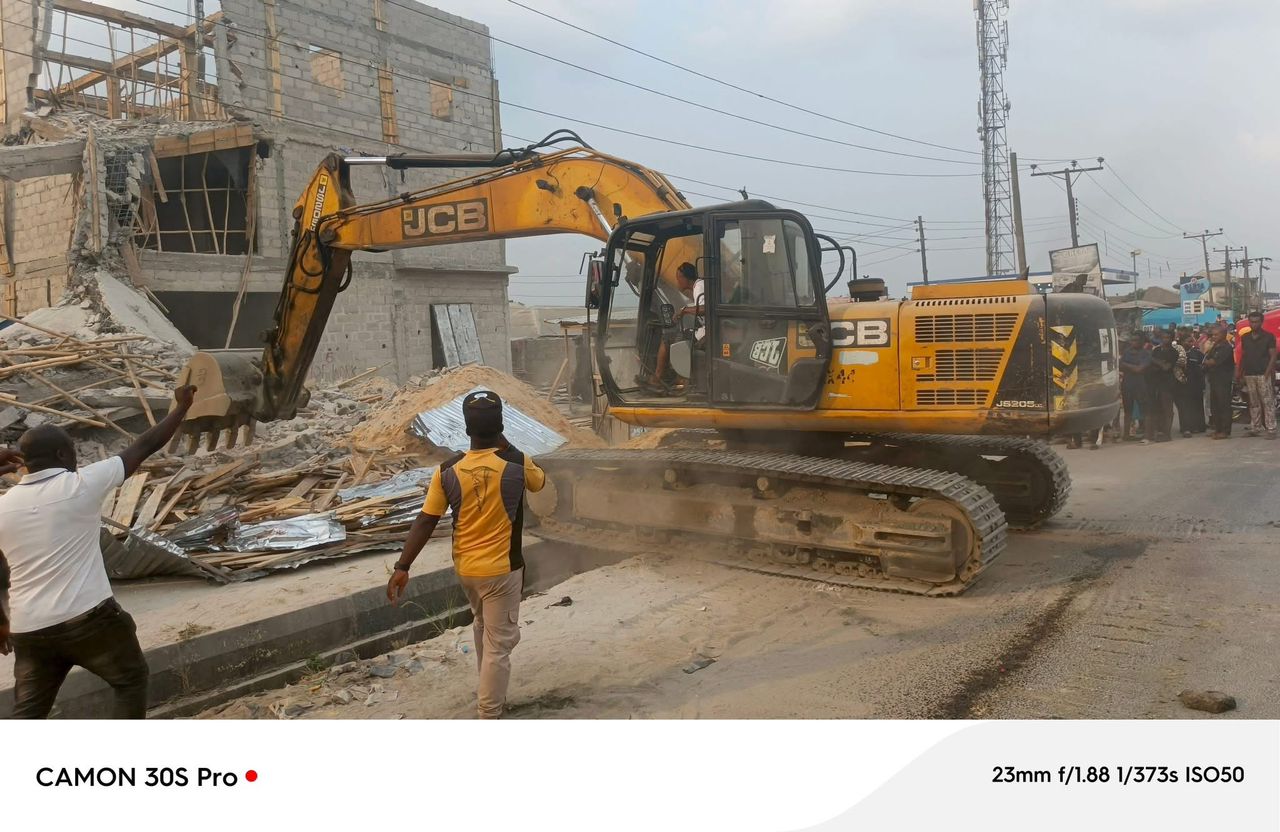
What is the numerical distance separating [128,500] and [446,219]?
3.44m

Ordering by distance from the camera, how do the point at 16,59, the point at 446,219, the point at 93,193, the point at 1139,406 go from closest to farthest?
the point at 446,219 < the point at 1139,406 < the point at 93,193 < the point at 16,59

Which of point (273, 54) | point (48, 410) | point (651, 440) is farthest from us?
point (273, 54)

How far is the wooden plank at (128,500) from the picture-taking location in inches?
271

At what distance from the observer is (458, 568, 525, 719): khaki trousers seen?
3.84m

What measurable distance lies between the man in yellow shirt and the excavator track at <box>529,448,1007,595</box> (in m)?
2.54

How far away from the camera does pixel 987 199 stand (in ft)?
58.0

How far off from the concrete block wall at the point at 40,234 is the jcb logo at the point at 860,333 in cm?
1329

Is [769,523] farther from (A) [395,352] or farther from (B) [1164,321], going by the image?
(B) [1164,321]

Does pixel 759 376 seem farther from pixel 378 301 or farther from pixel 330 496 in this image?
pixel 378 301

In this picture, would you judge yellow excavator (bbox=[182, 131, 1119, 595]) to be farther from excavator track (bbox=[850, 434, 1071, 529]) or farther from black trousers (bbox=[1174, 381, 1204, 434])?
black trousers (bbox=[1174, 381, 1204, 434])

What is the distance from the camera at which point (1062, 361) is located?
545 centimetres

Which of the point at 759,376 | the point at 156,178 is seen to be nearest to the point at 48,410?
the point at 759,376

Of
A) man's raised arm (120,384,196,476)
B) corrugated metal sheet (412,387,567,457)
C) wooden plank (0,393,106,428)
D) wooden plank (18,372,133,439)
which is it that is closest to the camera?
man's raised arm (120,384,196,476)

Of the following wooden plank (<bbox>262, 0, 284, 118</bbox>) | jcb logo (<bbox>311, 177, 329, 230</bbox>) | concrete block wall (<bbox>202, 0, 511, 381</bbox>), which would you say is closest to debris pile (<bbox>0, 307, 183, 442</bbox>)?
jcb logo (<bbox>311, 177, 329, 230</bbox>)
